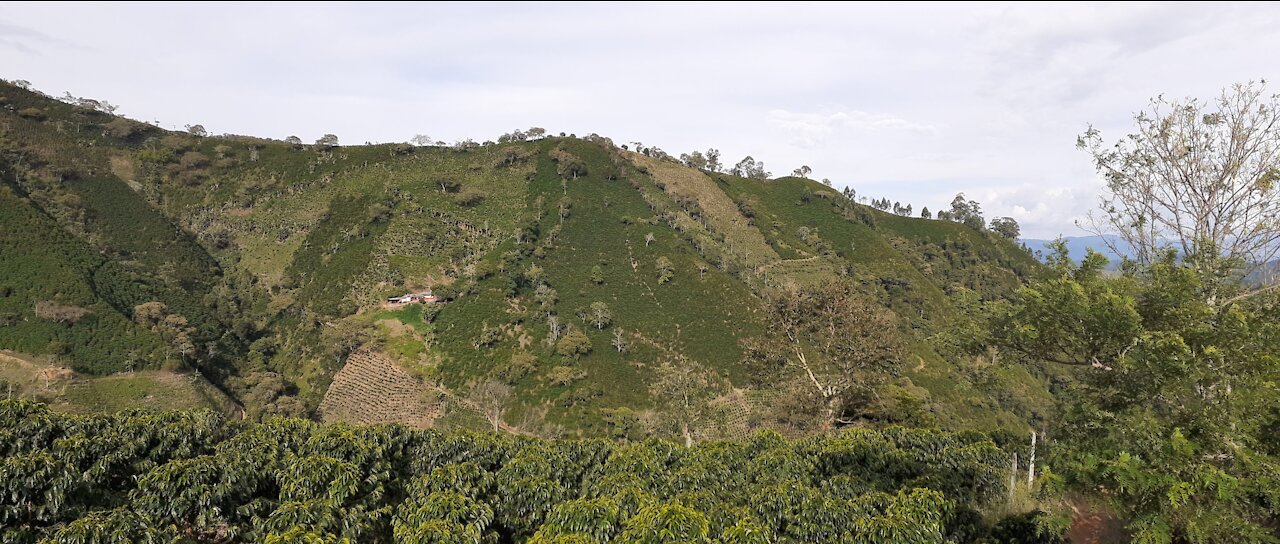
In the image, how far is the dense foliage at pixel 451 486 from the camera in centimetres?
1195

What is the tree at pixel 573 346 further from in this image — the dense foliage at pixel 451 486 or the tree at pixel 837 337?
the dense foliage at pixel 451 486

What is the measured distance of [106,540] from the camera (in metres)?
10.6

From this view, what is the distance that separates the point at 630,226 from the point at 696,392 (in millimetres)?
33728

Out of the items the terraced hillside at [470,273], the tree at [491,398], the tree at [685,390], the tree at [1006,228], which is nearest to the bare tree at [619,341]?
the terraced hillside at [470,273]

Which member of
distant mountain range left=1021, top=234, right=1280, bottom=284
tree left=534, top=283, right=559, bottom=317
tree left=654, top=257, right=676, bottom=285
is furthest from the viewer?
tree left=654, top=257, right=676, bottom=285

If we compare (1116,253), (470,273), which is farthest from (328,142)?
(1116,253)

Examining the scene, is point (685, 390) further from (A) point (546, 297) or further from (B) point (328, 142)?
(B) point (328, 142)

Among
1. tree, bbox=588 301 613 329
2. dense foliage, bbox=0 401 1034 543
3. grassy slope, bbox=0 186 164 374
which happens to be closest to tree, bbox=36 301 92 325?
grassy slope, bbox=0 186 164 374

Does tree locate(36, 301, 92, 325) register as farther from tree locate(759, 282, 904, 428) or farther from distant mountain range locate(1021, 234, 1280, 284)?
distant mountain range locate(1021, 234, 1280, 284)

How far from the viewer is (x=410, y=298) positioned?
195 ft

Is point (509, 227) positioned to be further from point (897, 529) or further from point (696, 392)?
point (897, 529)

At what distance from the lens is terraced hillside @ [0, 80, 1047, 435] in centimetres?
4775

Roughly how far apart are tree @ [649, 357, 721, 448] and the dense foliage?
2159cm

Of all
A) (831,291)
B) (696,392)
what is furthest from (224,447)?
(696,392)
